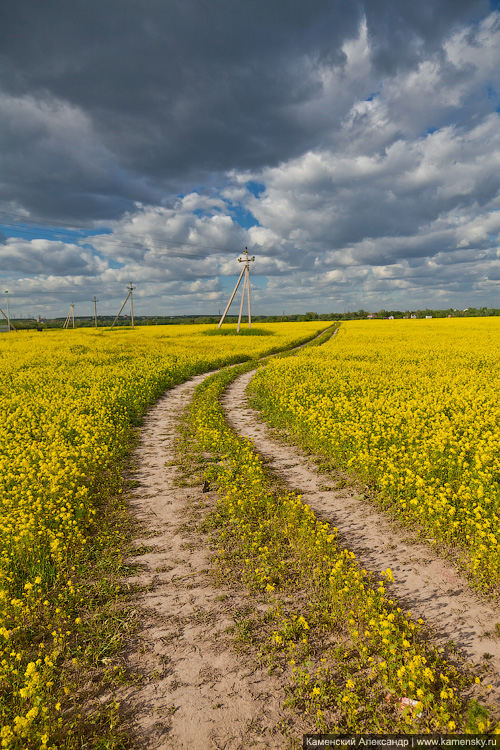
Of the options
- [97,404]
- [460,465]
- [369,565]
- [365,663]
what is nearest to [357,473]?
[460,465]

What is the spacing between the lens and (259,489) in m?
7.19

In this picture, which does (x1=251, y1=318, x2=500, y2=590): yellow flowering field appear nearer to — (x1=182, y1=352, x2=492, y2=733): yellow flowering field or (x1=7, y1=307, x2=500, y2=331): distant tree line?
(x1=182, y1=352, x2=492, y2=733): yellow flowering field

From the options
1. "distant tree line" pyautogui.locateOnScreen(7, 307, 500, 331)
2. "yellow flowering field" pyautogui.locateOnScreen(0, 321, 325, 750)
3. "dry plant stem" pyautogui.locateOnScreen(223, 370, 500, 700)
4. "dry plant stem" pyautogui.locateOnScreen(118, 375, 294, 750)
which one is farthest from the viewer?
"distant tree line" pyautogui.locateOnScreen(7, 307, 500, 331)

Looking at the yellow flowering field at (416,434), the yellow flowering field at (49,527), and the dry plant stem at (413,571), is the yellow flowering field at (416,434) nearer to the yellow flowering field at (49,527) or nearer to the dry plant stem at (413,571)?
the dry plant stem at (413,571)

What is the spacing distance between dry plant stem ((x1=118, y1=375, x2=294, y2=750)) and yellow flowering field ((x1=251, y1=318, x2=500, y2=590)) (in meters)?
3.32

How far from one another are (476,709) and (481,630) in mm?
1187

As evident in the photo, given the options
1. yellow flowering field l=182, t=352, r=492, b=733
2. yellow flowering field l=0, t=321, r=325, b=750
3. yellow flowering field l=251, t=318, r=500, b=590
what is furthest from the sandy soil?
yellow flowering field l=0, t=321, r=325, b=750

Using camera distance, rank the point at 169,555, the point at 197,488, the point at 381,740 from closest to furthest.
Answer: the point at 381,740 → the point at 169,555 → the point at 197,488

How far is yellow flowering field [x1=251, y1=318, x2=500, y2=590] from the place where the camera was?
586 cm

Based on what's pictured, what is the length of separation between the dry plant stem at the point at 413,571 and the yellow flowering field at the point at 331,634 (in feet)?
0.91

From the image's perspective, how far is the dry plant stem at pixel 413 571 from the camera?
154 inches

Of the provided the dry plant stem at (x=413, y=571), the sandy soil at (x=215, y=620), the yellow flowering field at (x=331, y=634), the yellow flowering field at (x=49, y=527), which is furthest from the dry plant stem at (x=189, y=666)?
the dry plant stem at (x=413, y=571)

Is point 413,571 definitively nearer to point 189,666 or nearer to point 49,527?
point 189,666

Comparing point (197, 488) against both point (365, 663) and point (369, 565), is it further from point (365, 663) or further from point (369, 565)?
point (365, 663)
